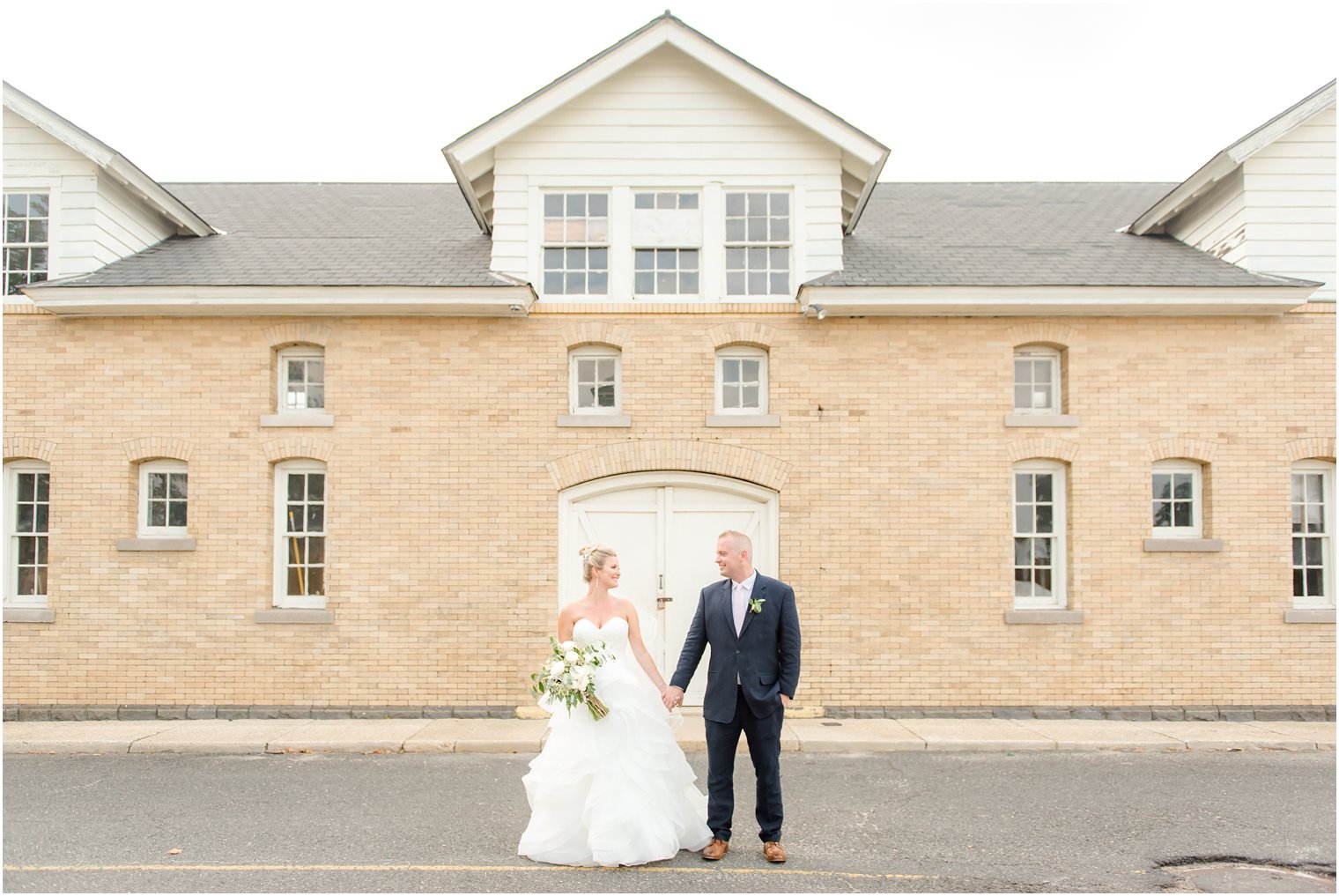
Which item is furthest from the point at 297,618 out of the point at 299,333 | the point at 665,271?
the point at 665,271

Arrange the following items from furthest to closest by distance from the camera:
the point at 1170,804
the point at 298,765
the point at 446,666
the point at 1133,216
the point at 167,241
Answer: the point at 1133,216, the point at 167,241, the point at 446,666, the point at 298,765, the point at 1170,804

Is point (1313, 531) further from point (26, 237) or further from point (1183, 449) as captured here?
point (26, 237)

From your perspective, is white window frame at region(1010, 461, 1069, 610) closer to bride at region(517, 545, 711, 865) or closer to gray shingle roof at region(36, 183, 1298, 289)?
gray shingle roof at region(36, 183, 1298, 289)

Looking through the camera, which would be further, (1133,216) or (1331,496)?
(1133,216)

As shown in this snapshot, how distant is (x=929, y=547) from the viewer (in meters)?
11.1

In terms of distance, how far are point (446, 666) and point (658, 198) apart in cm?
606

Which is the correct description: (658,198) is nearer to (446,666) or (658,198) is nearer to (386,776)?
(446,666)

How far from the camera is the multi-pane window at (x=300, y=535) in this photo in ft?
37.0

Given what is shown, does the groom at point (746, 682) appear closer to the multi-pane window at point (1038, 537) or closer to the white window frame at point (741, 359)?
the white window frame at point (741, 359)

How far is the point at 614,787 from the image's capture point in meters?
6.08

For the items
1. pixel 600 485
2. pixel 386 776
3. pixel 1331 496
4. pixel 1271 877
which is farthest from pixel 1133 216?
pixel 386 776

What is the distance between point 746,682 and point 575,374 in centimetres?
601

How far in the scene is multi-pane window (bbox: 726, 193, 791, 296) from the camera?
11461 mm

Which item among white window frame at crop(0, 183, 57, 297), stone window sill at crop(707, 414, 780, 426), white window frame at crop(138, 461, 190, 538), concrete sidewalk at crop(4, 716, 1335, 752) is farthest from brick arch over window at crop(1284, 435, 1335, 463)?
white window frame at crop(0, 183, 57, 297)
